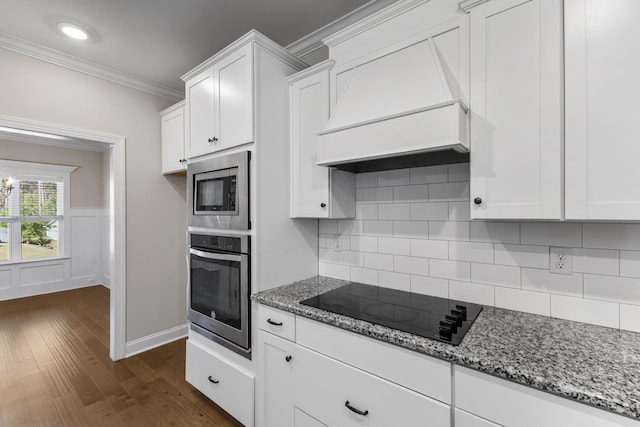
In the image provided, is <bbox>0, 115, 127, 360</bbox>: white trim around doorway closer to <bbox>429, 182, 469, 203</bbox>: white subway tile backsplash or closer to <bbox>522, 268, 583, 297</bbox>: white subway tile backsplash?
<bbox>429, 182, 469, 203</bbox>: white subway tile backsplash

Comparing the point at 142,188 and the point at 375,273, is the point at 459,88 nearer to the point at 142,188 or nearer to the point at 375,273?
the point at 375,273

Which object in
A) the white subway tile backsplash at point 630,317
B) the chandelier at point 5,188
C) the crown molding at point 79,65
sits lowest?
the white subway tile backsplash at point 630,317

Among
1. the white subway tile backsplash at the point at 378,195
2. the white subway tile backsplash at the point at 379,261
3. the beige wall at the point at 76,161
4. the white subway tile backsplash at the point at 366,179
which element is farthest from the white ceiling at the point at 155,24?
the beige wall at the point at 76,161

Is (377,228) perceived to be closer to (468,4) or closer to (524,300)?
(524,300)

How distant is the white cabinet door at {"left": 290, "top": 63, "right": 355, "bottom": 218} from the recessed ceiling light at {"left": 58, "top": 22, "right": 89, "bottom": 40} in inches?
65.6

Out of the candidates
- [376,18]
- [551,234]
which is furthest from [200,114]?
[551,234]

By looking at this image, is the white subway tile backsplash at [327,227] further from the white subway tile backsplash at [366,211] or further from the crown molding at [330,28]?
the crown molding at [330,28]

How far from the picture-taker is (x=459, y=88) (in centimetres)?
138

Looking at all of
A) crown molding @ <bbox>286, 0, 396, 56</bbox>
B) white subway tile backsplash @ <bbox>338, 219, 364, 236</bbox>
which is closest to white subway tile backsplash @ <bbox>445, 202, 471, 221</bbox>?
white subway tile backsplash @ <bbox>338, 219, 364, 236</bbox>

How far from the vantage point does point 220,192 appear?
203 cm

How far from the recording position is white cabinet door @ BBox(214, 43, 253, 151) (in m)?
1.85

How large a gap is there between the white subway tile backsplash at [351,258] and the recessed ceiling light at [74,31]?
99.6 inches

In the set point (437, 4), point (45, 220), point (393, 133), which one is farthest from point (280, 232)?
point (45, 220)

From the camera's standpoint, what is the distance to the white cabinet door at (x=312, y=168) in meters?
1.87
